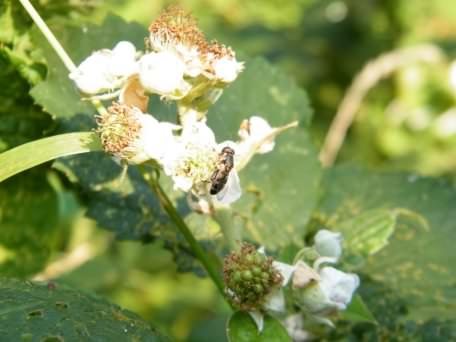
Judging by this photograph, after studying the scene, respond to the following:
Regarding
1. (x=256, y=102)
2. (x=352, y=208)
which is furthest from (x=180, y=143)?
(x=352, y=208)

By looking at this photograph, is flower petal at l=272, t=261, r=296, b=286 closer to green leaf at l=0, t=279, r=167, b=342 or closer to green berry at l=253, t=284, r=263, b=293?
green berry at l=253, t=284, r=263, b=293

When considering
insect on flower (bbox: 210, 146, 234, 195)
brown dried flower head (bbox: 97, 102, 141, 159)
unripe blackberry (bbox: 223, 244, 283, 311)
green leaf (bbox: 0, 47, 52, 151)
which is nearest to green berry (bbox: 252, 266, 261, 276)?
unripe blackberry (bbox: 223, 244, 283, 311)

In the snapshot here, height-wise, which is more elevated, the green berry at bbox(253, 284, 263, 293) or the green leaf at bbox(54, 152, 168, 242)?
the green leaf at bbox(54, 152, 168, 242)

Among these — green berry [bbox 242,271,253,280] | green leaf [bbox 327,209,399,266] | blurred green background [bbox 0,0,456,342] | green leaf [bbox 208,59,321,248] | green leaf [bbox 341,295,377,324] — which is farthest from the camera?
blurred green background [bbox 0,0,456,342]

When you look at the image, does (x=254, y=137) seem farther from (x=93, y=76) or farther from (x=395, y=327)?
(x=395, y=327)

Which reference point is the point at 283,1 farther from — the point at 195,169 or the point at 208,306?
the point at 195,169

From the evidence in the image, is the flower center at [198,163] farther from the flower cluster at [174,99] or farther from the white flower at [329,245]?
the white flower at [329,245]

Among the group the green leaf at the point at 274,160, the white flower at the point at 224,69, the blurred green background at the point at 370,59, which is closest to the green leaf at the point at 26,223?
the green leaf at the point at 274,160
